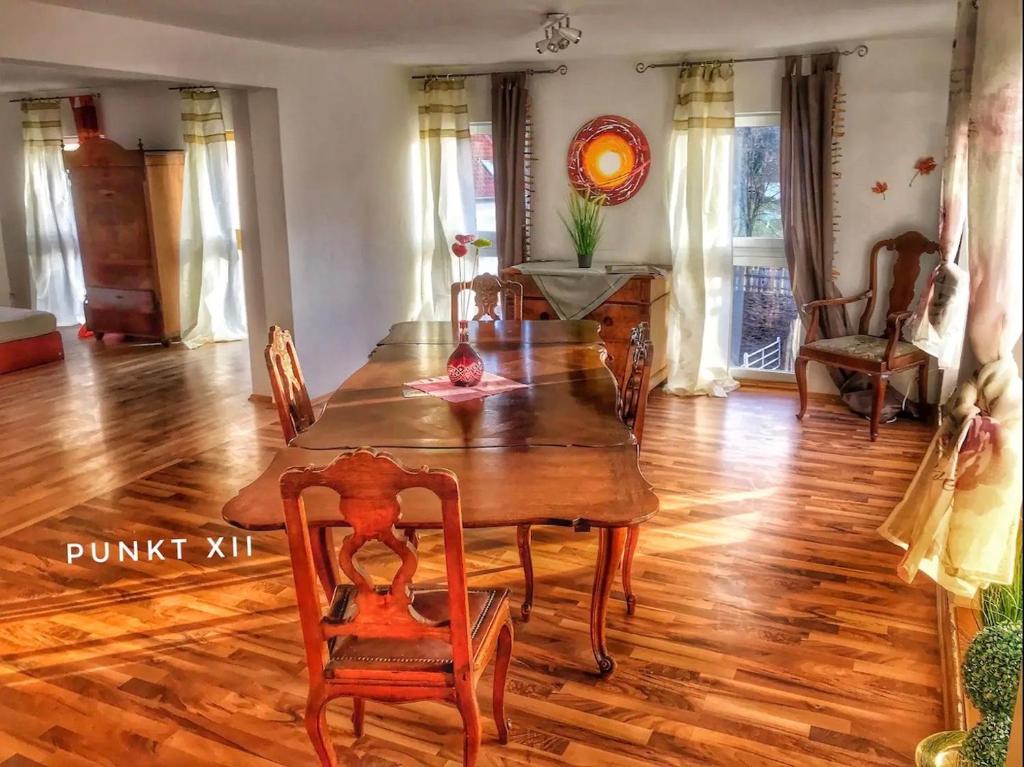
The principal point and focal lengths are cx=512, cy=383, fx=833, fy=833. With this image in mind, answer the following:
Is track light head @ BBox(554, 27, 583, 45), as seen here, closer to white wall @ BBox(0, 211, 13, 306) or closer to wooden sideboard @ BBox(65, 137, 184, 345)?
wooden sideboard @ BBox(65, 137, 184, 345)

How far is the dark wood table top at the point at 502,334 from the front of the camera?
354cm

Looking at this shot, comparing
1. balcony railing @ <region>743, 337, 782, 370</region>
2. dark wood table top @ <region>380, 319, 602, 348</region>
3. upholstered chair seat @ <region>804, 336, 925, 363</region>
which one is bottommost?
balcony railing @ <region>743, 337, 782, 370</region>

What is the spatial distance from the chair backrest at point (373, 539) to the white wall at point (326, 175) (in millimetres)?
3052

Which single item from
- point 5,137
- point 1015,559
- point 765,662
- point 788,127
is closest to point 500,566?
point 765,662

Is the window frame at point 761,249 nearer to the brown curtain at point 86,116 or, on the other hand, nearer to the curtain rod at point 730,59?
the curtain rod at point 730,59

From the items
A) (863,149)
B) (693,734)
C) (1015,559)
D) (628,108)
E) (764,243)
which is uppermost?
(628,108)

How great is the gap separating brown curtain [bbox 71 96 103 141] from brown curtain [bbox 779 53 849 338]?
5581mm

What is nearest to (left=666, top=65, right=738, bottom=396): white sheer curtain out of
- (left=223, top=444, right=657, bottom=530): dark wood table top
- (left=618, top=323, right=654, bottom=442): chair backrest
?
(left=618, top=323, right=654, bottom=442): chair backrest

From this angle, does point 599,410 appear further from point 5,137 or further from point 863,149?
point 5,137

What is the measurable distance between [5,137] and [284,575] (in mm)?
6688

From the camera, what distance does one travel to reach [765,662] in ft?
8.14

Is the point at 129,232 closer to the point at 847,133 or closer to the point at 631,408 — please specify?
the point at 847,133

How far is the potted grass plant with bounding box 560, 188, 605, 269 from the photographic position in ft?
17.7

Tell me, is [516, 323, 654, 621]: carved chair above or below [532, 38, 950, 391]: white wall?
below
